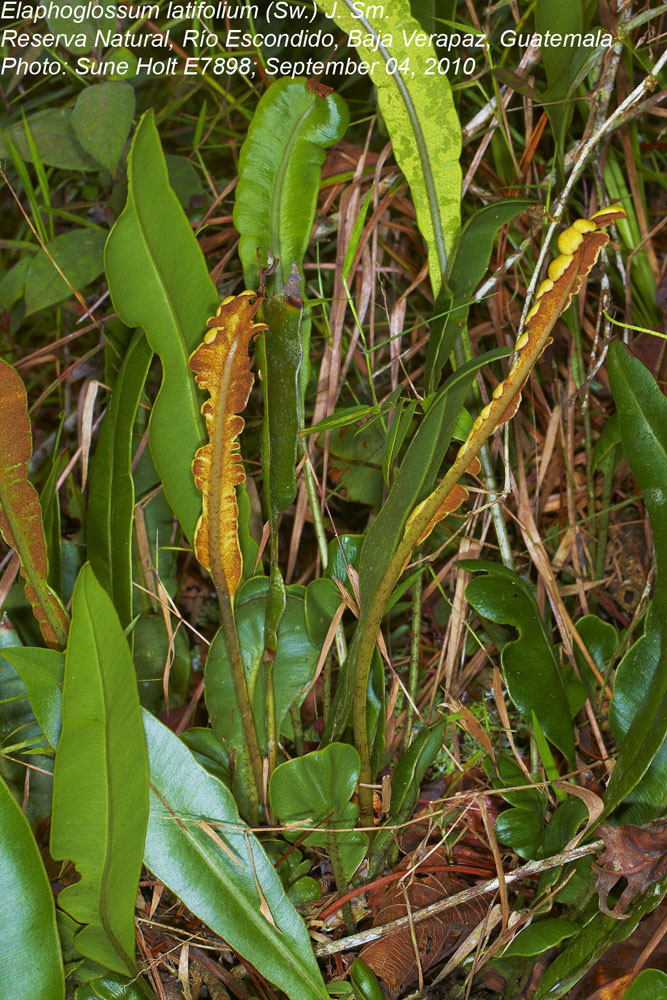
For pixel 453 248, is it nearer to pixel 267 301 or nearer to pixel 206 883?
pixel 267 301

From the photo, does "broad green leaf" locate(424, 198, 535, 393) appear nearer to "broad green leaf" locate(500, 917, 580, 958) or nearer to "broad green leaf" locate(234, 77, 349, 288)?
"broad green leaf" locate(234, 77, 349, 288)

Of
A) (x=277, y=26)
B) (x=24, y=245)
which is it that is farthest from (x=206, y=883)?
(x=277, y=26)

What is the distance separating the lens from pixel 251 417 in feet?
2.58

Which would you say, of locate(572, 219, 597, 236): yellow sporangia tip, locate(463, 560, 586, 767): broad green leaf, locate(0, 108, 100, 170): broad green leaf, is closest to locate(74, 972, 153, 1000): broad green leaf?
locate(463, 560, 586, 767): broad green leaf

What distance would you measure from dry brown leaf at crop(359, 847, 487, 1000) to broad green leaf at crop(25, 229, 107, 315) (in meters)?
0.62

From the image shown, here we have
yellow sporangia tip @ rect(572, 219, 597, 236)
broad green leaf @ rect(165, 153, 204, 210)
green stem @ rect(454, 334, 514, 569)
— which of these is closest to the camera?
yellow sporangia tip @ rect(572, 219, 597, 236)

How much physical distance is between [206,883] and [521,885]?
27 cm

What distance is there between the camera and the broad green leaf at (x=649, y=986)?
0.53 m

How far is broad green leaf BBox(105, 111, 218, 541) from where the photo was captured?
0.56 meters

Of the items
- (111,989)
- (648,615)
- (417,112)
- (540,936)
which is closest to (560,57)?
(417,112)

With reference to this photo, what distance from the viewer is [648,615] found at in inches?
24.4

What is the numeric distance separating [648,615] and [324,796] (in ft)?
0.94

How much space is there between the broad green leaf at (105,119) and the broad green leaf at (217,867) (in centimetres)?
51

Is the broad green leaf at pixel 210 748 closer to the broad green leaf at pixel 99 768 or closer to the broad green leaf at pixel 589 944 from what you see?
the broad green leaf at pixel 99 768
